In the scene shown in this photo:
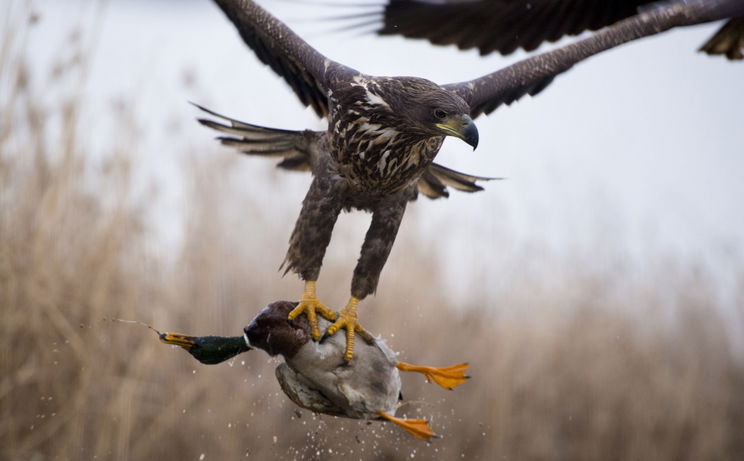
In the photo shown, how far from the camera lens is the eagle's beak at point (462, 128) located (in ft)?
6.69

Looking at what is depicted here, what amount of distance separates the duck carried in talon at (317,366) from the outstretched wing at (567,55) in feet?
3.02

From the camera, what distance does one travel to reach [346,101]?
2248 millimetres

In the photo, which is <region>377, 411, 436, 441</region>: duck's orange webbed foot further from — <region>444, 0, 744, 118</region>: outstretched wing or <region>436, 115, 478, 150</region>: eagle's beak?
<region>444, 0, 744, 118</region>: outstretched wing

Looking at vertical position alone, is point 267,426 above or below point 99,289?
below

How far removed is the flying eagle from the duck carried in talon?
1785 millimetres

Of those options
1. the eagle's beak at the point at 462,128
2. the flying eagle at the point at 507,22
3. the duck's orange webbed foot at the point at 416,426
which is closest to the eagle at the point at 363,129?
the eagle's beak at the point at 462,128

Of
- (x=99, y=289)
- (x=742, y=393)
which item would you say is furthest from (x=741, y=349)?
(x=99, y=289)

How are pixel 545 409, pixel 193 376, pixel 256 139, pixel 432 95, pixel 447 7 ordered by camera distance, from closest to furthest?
pixel 432 95 < pixel 256 139 < pixel 447 7 < pixel 193 376 < pixel 545 409

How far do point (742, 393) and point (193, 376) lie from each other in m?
6.02

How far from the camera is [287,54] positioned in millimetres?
2590

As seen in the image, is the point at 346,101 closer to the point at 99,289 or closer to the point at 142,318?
the point at 99,289

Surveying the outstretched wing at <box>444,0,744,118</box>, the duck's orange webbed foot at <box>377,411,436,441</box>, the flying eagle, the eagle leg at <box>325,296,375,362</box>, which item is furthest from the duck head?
the flying eagle

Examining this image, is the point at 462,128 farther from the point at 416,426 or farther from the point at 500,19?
the point at 500,19

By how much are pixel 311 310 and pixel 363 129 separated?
1.87ft
